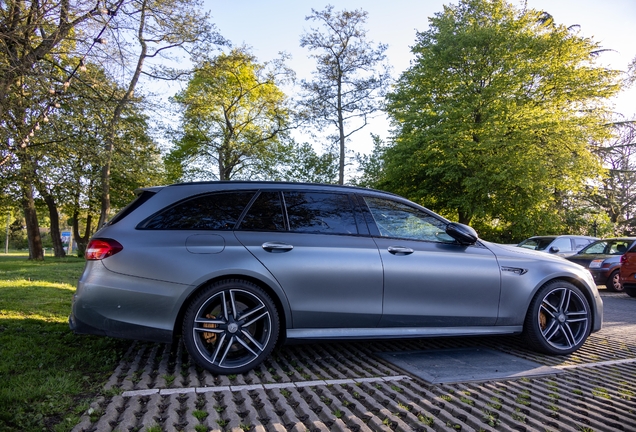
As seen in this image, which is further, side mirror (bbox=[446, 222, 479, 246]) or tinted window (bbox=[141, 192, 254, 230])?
side mirror (bbox=[446, 222, 479, 246])

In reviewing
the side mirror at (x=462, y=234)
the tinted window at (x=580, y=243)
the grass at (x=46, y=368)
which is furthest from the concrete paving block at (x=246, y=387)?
the tinted window at (x=580, y=243)

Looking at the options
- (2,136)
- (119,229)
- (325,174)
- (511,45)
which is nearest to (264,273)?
(119,229)

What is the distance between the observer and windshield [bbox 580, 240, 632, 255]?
12719 mm

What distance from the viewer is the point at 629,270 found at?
34.6ft

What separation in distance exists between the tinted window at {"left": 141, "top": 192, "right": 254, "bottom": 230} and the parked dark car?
11.9 metres

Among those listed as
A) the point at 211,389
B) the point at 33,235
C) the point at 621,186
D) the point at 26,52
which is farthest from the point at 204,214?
the point at 621,186

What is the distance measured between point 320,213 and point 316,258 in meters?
0.51

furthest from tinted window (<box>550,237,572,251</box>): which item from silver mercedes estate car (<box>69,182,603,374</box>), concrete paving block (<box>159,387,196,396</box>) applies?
concrete paving block (<box>159,387,196,396</box>)

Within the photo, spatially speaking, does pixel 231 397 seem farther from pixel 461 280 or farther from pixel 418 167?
pixel 418 167

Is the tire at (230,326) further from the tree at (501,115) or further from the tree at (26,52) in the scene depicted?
the tree at (501,115)

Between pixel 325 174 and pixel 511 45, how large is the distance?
13.4m

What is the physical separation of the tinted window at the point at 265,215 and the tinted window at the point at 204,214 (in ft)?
0.29

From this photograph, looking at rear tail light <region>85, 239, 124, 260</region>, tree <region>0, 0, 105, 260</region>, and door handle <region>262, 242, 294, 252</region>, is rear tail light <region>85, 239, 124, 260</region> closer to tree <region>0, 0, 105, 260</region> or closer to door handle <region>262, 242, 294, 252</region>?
door handle <region>262, 242, 294, 252</region>

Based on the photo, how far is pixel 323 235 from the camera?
406 centimetres
